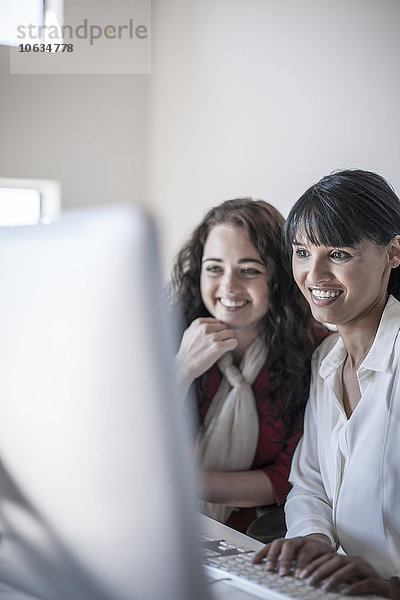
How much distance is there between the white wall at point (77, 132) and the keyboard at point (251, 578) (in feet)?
8.00

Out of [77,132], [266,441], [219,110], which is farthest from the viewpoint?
[77,132]

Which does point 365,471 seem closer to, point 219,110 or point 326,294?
point 326,294

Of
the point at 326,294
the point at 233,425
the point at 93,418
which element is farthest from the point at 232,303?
the point at 93,418

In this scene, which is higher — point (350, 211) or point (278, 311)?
point (350, 211)

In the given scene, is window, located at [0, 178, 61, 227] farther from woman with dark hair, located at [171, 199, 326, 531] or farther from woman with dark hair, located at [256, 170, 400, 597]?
woman with dark hair, located at [256, 170, 400, 597]

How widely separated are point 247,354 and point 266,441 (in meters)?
0.22

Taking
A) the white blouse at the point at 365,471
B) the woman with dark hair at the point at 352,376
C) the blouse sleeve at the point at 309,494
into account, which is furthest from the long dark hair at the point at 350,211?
the blouse sleeve at the point at 309,494

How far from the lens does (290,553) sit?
86 centimetres

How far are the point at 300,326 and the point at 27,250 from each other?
120 cm

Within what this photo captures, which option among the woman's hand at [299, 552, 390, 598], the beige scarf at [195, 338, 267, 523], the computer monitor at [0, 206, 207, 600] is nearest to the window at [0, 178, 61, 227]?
the beige scarf at [195, 338, 267, 523]

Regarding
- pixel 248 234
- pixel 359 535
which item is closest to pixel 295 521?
pixel 359 535

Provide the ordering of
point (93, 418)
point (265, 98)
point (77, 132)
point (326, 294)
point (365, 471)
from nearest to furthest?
1. point (93, 418)
2. point (365, 471)
3. point (326, 294)
4. point (265, 98)
5. point (77, 132)

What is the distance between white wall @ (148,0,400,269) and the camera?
7.31ft

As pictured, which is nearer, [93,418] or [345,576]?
[93,418]
